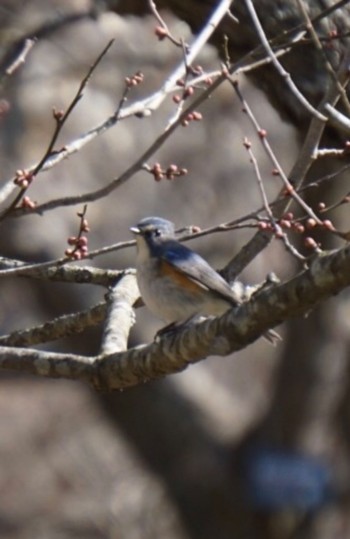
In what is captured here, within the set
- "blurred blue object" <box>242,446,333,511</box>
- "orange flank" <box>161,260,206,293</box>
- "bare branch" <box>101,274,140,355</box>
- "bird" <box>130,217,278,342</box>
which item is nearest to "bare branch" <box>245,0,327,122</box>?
"bare branch" <box>101,274,140,355</box>

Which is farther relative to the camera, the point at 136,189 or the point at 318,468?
the point at 136,189

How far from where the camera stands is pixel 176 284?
5.01m

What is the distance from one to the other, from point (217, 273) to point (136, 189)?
828cm

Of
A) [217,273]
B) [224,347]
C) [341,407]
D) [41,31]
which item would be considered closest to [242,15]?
[217,273]

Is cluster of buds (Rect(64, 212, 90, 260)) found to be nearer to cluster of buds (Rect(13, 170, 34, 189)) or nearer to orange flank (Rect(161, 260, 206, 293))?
cluster of buds (Rect(13, 170, 34, 189))

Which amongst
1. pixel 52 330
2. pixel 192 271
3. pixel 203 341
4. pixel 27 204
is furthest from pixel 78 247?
pixel 192 271

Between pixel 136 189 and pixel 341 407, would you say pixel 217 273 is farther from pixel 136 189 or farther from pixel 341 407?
pixel 136 189

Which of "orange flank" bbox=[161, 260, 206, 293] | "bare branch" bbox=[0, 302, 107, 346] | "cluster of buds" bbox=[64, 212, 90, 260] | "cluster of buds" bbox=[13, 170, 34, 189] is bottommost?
"cluster of buds" bbox=[64, 212, 90, 260]

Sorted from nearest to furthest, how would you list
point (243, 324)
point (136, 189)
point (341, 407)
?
point (243, 324)
point (341, 407)
point (136, 189)

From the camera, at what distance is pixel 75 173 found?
12.2m

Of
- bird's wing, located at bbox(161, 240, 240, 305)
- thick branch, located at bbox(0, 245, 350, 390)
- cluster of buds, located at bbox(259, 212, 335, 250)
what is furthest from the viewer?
bird's wing, located at bbox(161, 240, 240, 305)

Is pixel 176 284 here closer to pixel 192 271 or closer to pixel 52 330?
pixel 192 271

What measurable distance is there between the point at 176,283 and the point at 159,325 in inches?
275

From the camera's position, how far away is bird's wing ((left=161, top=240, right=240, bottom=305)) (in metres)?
4.81
